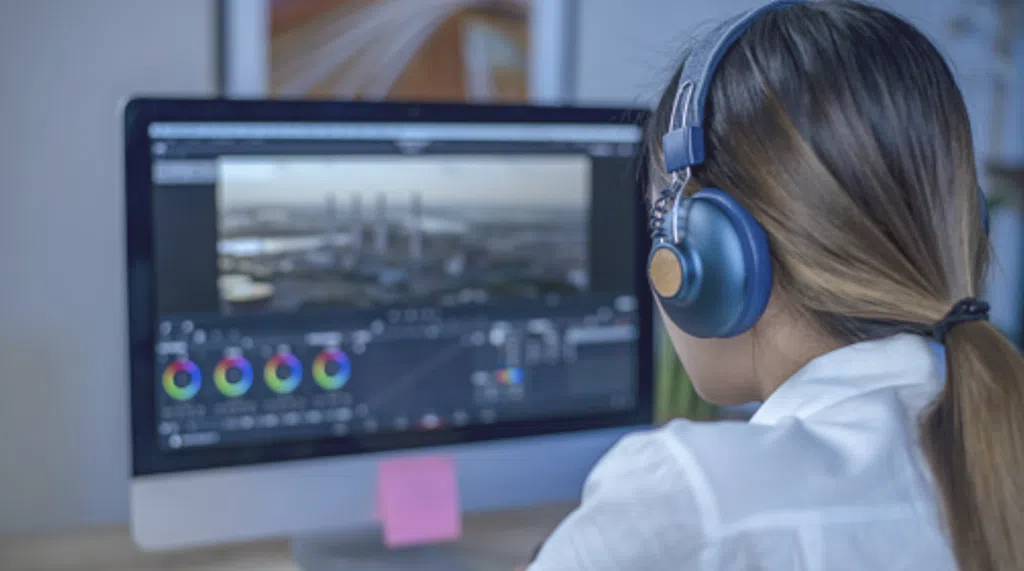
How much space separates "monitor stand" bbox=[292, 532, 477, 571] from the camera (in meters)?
1.08

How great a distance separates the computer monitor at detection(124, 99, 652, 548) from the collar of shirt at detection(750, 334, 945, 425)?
543mm

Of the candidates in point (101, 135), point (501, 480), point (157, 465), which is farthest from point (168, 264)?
point (501, 480)

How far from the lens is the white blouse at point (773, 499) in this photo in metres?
0.50

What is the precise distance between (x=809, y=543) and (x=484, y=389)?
0.63 meters

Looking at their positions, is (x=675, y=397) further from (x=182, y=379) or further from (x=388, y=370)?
(x=182, y=379)

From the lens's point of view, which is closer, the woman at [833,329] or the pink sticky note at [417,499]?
the woman at [833,329]

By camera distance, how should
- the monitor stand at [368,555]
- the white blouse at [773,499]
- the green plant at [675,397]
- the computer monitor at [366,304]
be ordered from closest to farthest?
the white blouse at [773,499] < the computer monitor at [366,304] < the monitor stand at [368,555] < the green plant at [675,397]

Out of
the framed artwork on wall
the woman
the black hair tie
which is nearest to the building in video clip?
the framed artwork on wall

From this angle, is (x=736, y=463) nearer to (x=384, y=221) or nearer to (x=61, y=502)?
(x=384, y=221)

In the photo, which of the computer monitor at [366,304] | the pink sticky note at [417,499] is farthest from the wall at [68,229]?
the pink sticky note at [417,499]

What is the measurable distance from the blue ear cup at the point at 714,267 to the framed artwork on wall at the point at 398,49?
0.76 meters

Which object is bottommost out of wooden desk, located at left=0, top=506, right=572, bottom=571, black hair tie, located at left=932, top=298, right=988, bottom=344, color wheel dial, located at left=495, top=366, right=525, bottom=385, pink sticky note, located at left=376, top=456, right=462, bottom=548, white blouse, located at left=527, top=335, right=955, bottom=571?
wooden desk, located at left=0, top=506, right=572, bottom=571

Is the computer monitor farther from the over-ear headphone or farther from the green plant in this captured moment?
the over-ear headphone

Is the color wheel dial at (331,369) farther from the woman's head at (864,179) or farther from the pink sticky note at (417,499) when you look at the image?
the woman's head at (864,179)
